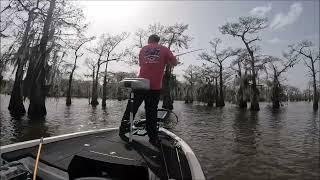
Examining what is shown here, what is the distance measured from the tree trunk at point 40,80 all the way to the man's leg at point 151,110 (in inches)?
674

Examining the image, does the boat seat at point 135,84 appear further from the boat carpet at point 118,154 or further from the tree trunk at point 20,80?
the tree trunk at point 20,80

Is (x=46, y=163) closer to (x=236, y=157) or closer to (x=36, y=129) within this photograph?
(x=236, y=157)

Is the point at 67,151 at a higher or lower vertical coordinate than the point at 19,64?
lower

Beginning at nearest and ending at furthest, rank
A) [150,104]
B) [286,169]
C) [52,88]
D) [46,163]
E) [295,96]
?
1. [46,163]
2. [150,104]
3. [286,169]
4. [52,88]
5. [295,96]

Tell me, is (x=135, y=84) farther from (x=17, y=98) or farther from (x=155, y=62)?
(x=17, y=98)

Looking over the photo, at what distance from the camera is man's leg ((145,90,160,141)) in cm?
465

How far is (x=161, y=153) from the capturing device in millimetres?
4148

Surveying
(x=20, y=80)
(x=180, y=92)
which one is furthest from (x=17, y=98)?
(x=180, y=92)

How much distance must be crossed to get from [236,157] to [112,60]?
128 feet

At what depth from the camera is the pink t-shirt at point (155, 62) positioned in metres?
4.66

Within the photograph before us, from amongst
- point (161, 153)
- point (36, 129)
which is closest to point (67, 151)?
point (161, 153)

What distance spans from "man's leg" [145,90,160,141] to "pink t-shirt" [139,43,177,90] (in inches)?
4.4

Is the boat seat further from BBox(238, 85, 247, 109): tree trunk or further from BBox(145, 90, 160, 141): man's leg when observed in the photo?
BBox(238, 85, 247, 109): tree trunk

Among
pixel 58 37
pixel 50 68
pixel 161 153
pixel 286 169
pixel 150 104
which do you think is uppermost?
pixel 58 37
